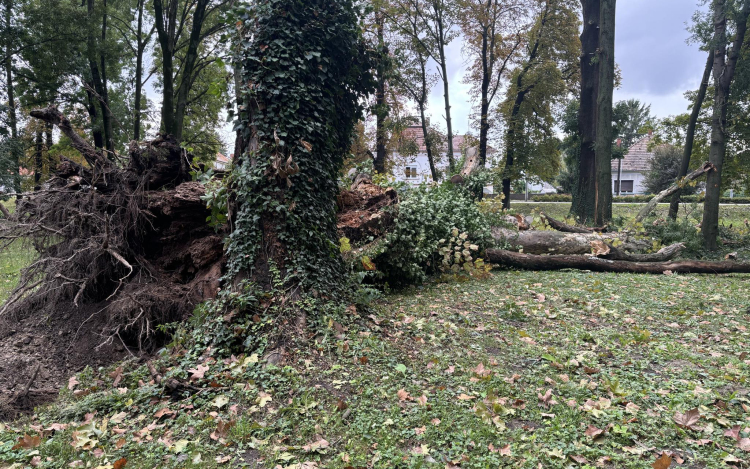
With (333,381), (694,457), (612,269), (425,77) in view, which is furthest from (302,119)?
(425,77)

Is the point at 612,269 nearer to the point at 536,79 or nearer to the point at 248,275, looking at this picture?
the point at 248,275

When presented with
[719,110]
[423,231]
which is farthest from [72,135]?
[719,110]

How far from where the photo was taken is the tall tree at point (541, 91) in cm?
2081

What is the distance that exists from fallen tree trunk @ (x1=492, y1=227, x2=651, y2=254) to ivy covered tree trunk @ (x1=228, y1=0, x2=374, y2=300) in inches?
233

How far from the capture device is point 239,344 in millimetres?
3992

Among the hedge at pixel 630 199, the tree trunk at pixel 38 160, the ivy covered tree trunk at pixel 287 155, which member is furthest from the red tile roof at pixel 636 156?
the tree trunk at pixel 38 160

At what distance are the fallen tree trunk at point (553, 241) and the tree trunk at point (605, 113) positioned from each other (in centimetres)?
234

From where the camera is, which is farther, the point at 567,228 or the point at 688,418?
the point at 567,228

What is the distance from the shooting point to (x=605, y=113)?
1206cm

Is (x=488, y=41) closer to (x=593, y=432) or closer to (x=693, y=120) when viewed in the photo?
(x=693, y=120)

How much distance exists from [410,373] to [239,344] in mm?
Answer: 1704

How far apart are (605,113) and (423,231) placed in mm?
8307

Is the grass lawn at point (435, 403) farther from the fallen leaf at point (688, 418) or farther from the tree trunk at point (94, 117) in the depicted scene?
the tree trunk at point (94, 117)

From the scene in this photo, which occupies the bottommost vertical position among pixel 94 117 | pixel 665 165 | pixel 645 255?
pixel 645 255
